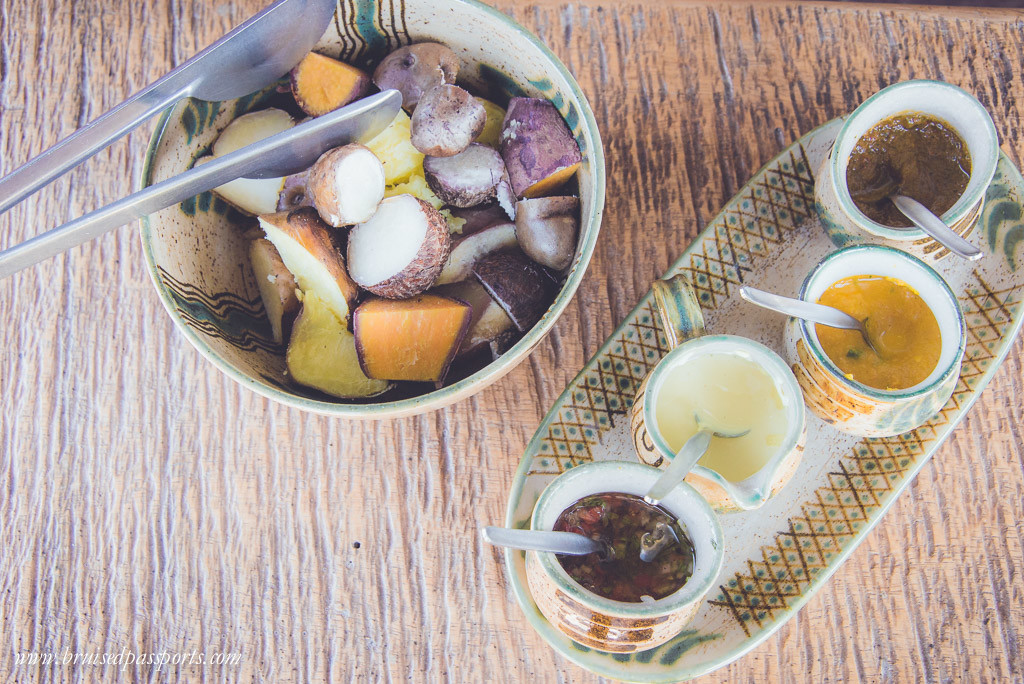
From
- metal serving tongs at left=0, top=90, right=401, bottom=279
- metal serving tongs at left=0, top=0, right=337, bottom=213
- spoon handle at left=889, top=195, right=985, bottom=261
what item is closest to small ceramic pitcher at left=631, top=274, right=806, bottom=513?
spoon handle at left=889, top=195, right=985, bottom=261

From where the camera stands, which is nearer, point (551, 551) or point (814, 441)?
point (551, 551)

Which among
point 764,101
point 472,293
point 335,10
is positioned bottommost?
point 472,293

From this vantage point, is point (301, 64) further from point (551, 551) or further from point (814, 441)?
point (814, 441)

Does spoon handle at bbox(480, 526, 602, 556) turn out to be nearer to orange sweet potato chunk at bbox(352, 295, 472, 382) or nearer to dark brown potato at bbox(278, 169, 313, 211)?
orange sweet potato chunk at bbox(352, 295, 472, 382)

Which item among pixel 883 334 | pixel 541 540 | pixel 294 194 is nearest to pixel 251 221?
pixel 294 194

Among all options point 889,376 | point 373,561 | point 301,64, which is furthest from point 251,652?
point 889,376

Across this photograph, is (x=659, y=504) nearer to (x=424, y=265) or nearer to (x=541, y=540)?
(x=541, y=540)

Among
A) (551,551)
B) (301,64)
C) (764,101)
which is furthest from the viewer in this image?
(764,101)

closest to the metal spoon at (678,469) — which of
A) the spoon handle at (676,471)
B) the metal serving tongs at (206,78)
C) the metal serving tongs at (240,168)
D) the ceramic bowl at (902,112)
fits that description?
the spoon handle at (676,471)
